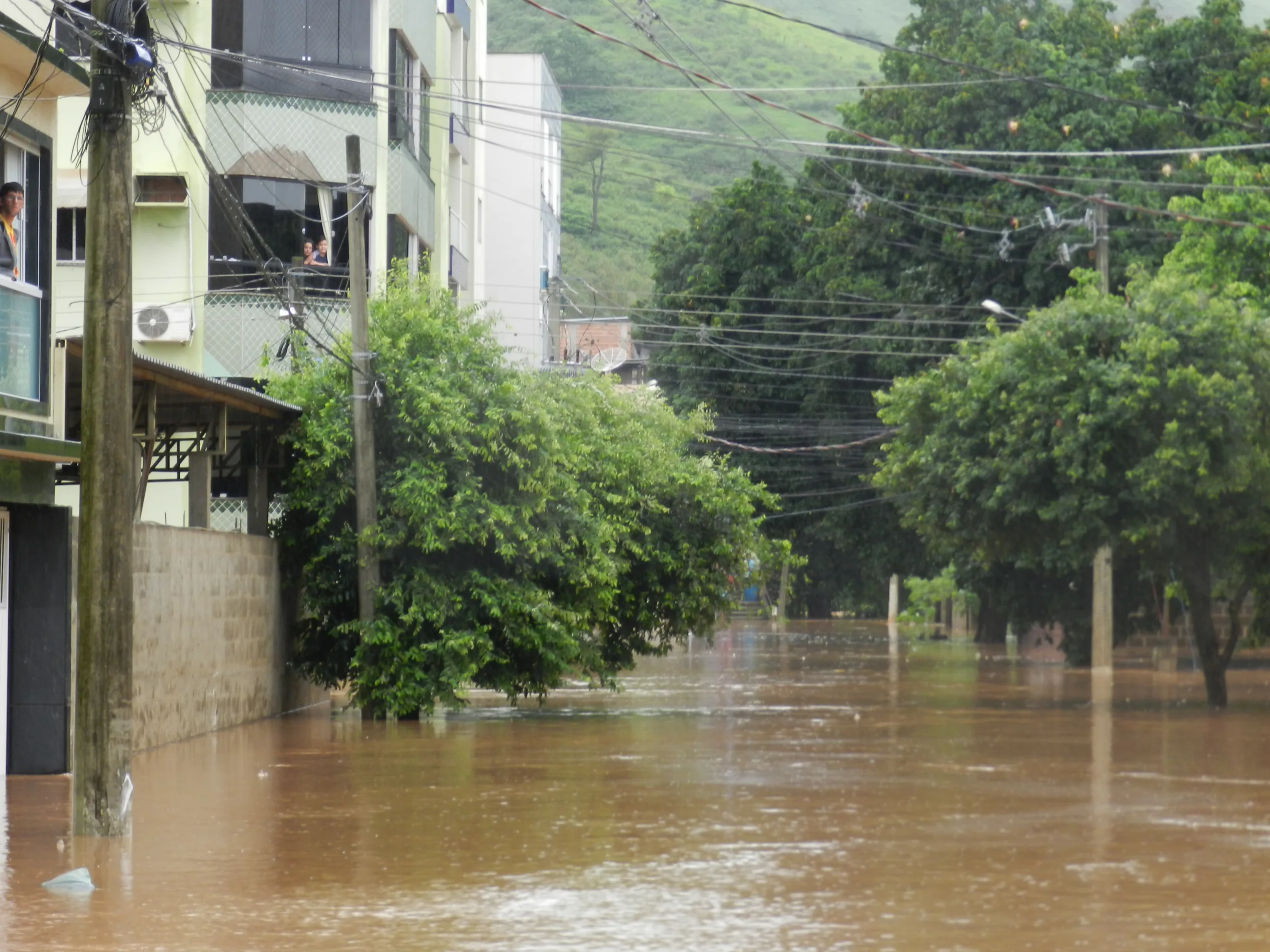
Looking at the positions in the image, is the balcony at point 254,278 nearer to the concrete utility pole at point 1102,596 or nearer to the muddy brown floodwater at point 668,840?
the muddy brown floodwater at point 668,840

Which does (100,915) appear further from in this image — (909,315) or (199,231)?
(909,315)

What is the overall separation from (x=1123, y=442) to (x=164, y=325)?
1432 centimetres

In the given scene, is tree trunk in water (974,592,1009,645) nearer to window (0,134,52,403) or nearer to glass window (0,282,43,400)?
window (0,134,52,403)

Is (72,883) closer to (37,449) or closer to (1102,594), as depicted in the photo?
(37,449)

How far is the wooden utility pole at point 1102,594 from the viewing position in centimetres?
3916

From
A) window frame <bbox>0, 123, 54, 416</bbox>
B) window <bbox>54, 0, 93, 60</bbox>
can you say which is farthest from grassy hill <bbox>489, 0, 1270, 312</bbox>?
window frame <bbox>0, 123, 54, 416</bbox>

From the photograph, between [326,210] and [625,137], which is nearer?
[326,210]

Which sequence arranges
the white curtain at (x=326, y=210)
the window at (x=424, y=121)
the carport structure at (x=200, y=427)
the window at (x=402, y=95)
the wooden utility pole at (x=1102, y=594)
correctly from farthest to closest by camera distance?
the wooden utility pole at (x=1102, y=594)
the window at (x=424, y=121)
the window at (x=402, y=95)
the white curtain at (x=326, y=210)
the carport structure at (x=200, y=427)

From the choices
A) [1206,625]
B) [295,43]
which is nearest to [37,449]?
[295,43]

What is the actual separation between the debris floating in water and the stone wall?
768 centimetres

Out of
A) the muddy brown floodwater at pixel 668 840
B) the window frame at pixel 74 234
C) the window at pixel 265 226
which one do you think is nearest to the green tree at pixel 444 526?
the muddy brown floodwater at pixel 668 840

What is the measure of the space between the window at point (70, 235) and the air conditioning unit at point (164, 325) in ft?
4.42

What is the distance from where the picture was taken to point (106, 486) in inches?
508

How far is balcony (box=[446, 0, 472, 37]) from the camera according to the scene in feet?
134
